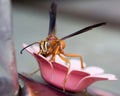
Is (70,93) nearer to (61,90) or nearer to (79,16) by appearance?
(61,90)

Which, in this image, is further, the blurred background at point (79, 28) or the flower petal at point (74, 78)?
the blurred background at point (79, 28)

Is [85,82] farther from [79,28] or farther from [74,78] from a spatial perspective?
[79,28]

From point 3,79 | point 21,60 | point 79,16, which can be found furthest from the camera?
point 79,16

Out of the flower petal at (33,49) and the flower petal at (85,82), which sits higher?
the flower petal at (33,49)

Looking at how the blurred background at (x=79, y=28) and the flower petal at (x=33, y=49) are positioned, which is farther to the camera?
the blurred background at (x=79, y=28)

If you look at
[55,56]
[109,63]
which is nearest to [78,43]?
[109,63]
